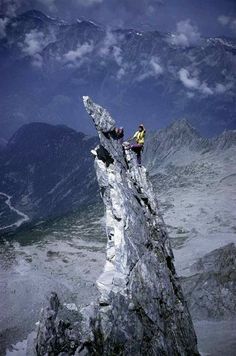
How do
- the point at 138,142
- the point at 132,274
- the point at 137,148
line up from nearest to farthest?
the point at 132,274 < the point at 137,148 < the point at 138,142

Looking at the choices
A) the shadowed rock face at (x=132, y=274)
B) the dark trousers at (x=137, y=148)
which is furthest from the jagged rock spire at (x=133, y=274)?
the dark trousers at (x=137, y=148)

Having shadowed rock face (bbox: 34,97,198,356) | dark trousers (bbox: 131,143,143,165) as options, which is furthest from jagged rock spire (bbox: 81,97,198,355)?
dark trousers (bbox: 131,143,143,165)

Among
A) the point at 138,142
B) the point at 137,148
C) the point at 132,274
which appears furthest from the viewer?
the point at 138,142

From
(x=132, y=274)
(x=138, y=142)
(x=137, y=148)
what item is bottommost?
(x=132, y=274)

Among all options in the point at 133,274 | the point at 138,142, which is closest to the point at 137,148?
the point at 138,142

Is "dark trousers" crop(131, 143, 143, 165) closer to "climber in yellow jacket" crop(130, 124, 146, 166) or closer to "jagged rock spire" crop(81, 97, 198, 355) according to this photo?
"climber in yellow jacket" crop(130, 124, 146, 166)

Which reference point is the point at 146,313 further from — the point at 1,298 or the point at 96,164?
the point at 1,298

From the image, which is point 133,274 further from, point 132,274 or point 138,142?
point 138,142

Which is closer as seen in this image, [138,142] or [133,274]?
[133,274]

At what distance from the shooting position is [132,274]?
2902cm

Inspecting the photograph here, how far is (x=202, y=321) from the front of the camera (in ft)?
174

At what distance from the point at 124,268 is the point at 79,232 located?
10090 centimetres

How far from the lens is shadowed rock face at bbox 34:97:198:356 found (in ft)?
93.7

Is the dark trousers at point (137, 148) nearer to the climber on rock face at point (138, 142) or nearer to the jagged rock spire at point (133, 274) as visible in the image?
the climber on rock face at point (138, 142)
